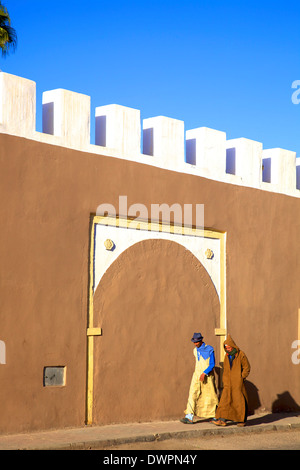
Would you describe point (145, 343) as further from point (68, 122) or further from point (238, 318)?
point (68, 122)

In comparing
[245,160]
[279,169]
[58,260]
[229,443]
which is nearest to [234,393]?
[229,443]

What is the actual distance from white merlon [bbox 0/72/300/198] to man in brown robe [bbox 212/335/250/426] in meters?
3.31

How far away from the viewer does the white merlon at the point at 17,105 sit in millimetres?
11938

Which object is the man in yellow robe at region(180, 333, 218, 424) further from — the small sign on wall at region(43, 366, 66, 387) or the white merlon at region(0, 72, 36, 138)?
the white merlon at region(0, 72, 36, 138)

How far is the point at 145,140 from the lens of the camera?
46.9ft

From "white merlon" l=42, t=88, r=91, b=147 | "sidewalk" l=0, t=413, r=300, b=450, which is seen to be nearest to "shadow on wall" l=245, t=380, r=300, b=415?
"sidewalk" l=0, t=413, r=300, b=450

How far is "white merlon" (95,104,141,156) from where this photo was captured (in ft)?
43.9

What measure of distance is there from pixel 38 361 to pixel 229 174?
5.45 metres

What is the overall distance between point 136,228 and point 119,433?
3423mm

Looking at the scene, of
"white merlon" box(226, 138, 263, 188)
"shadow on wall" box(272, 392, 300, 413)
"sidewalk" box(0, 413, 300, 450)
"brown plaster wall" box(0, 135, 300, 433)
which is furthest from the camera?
"shadow on wall" box(272, 392, 300, 413)

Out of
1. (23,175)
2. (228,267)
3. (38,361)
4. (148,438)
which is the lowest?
(148,438)

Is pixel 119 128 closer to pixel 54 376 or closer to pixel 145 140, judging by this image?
pixel 145 140

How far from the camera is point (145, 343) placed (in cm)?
1356

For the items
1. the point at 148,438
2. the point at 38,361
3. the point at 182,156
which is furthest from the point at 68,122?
the point at 148,438
